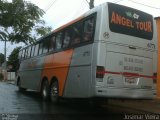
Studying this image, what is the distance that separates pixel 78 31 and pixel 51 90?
3.72 metres

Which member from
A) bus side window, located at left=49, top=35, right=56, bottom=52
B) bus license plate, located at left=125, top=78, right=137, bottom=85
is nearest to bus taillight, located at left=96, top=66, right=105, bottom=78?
bus license plate, located at left=125, top=78, right=137, bottom=85

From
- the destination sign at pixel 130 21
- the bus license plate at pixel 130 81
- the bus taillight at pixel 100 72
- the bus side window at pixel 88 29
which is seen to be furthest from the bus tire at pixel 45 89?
the destination sign at pixel 130 21

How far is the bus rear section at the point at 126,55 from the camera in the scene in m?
11.5

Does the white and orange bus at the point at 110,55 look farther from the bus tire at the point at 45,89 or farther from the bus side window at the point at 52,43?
the bus tire at the point at 45,89

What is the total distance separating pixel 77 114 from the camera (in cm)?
1205

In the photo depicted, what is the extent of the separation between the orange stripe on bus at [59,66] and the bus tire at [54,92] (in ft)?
1.12

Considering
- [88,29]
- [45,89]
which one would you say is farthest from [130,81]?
[45,89]

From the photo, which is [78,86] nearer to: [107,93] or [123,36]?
[107,93]

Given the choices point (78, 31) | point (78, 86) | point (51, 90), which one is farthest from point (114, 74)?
point (51, 90)

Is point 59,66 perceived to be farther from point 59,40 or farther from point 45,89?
point 45,89

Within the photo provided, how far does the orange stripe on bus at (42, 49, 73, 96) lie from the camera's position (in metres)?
13.8

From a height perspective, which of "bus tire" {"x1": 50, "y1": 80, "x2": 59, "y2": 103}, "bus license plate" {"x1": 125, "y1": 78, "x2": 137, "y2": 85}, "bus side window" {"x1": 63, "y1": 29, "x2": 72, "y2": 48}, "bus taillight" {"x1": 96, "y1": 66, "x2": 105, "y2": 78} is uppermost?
"bus side window" {"x1": 63, "y1": 29, "x2": 72, "y2": 48}

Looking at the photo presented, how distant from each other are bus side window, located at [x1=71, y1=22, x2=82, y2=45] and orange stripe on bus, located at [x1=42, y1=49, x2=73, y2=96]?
44 centimetres

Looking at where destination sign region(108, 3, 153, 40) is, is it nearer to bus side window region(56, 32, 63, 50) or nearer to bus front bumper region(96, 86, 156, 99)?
bus front bumper region(96, 86, 156, 99)
